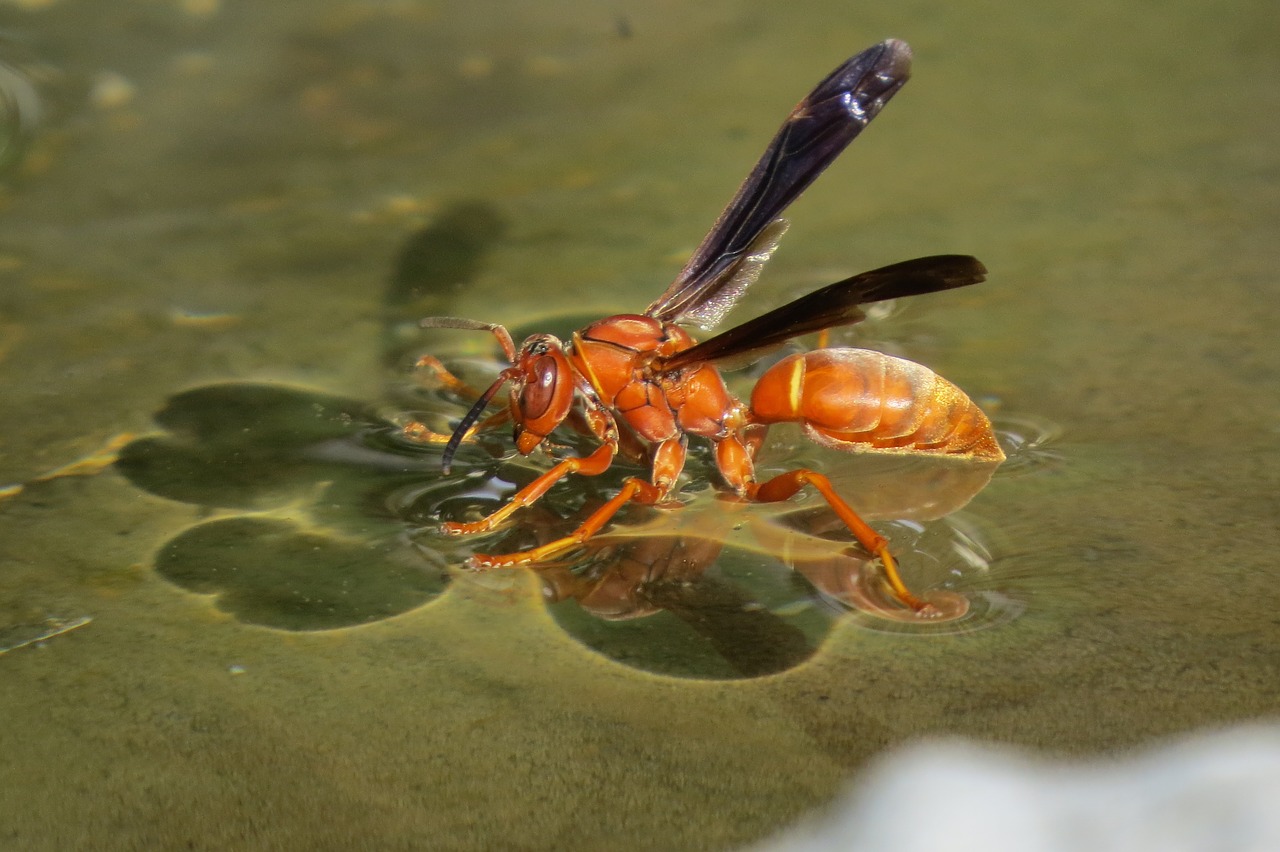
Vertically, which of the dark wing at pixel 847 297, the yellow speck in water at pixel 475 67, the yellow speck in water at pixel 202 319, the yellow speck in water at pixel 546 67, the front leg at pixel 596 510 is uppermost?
the yellow speck in water at pixel 475 67

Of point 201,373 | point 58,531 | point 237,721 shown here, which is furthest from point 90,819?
point 201,373

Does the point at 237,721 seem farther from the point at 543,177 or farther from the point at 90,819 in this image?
the point at 543,177

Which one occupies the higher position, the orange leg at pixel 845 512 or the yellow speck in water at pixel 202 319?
the yellow speck in water at pixel 202 319

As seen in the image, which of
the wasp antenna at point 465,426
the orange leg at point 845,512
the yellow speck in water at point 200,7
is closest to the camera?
the orange leg at point 845,512

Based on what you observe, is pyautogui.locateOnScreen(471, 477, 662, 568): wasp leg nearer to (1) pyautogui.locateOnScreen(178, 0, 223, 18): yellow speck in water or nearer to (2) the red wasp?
(2) the red wasp

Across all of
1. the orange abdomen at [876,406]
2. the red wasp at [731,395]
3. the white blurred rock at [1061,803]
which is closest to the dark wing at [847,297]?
the red wasp at [731,395]

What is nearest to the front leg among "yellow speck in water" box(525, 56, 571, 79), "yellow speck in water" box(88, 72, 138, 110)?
"yellow speck in water" box(525, 56, 571, 79)

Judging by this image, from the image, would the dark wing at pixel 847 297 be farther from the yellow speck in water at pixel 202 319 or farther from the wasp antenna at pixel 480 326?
the yellow speck in water at pixel 202 319
